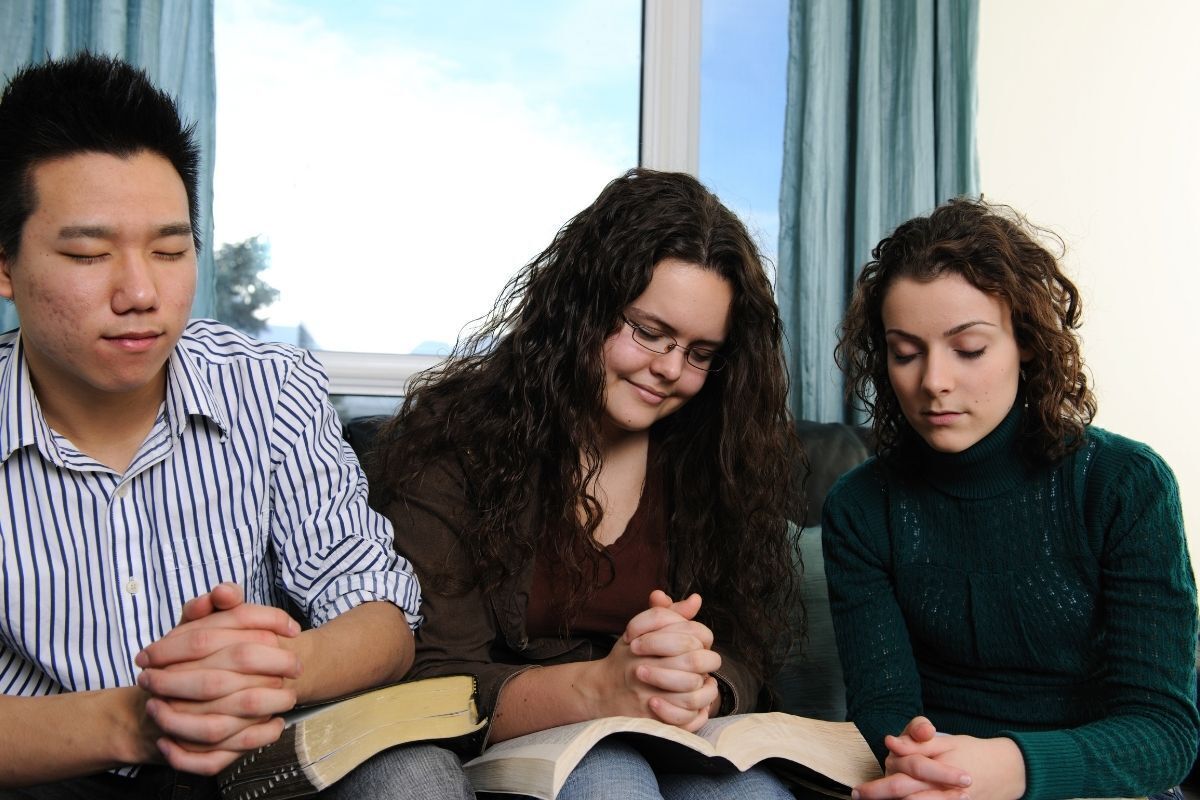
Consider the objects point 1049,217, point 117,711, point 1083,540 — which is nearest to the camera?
point 117,711

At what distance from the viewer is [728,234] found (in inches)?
57.5

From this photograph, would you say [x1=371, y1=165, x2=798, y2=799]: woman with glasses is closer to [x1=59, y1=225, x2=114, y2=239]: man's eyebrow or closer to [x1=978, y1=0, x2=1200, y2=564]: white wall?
[x1=59, y1=225, x2=114, y2=239]: man's eyebrow

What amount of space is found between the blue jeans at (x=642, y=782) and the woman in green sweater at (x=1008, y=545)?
0.16m

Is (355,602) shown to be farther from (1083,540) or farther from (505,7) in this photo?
(505,7)

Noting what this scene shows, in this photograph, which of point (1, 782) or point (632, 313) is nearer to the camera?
point (1, 782)

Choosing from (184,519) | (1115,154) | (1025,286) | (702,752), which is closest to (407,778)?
(702,752)

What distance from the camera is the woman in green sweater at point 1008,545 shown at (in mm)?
1256

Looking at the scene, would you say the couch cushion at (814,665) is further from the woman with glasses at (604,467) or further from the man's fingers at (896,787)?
the man's fingers at (896,787)

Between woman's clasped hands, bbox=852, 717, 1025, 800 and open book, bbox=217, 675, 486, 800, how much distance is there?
46 centimetres

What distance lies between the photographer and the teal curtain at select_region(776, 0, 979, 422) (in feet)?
8.58

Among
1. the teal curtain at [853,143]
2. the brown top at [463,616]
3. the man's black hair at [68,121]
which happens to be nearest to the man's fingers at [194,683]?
the brown top at [463,616]

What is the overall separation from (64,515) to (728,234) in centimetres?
90

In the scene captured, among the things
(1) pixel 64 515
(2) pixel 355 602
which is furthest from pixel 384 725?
(1) pixel 64 515

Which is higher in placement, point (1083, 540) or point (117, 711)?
point (1083, 540)
